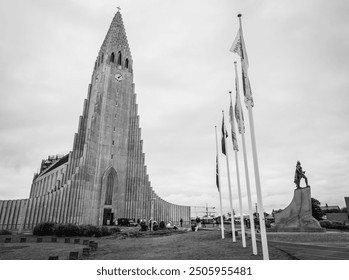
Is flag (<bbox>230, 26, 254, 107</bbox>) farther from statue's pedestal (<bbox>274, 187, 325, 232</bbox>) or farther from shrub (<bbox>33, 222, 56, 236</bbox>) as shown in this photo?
shrub (<bbox>33, 222, 56, 236</bbox>)

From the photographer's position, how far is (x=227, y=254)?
11.2m

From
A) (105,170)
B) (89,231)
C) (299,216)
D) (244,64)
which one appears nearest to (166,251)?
(244,64)

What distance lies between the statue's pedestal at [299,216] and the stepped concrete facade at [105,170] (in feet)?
99.4

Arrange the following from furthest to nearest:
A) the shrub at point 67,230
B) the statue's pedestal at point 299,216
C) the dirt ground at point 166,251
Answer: the shrub at point 67,230
the statue's pedestal at point 299,216
the dirt ground at point 166,251

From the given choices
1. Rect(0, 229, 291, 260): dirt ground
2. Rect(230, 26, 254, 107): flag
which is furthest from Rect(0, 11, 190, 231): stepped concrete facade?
Rect(230, 26, 254, 107): flag

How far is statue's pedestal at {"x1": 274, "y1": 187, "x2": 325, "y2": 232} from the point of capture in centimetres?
2039

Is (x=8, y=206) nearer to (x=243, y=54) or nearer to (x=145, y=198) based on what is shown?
(x=145, y=198)

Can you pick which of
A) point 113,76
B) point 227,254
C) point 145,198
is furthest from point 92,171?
point 227,254

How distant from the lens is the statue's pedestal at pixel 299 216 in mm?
20391

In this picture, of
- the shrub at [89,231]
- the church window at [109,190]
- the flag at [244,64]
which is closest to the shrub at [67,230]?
the shrub at [89,231]

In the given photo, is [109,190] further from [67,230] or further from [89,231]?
[67,230]

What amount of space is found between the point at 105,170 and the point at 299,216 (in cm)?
3676

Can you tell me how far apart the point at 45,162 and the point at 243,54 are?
11335 cm

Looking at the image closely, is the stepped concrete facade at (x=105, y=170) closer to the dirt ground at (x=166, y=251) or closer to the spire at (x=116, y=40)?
the spire at (x=116, y=40)
